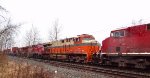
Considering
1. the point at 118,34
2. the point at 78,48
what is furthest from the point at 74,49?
the point at 118,34

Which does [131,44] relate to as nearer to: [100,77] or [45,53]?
[100,77]

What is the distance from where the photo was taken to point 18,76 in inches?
491

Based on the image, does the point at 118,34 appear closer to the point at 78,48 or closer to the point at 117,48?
the point at 117,48

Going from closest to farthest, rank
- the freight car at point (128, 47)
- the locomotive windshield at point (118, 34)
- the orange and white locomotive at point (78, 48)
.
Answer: the freight car at point (128, 47) < the locomotive windshield at point (118, 34) < the orange and white locomotive at point (78, 48)

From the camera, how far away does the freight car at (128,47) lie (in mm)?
18500

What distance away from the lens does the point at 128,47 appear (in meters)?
20.3

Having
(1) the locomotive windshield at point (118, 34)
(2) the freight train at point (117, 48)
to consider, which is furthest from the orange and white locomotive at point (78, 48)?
(1) the locomotive windshield at point (118, 34)

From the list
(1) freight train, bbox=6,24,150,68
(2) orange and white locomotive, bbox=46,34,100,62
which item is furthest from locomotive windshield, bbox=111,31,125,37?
(2) orange and white locomotive, bbox=46,34,100,62

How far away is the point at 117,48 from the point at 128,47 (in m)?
1.42

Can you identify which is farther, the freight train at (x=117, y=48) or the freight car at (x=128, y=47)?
the freight train at (x=117, y=48)

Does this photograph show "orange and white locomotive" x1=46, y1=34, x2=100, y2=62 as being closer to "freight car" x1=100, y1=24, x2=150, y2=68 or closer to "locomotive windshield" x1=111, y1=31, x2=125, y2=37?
"freight car" x1=100, y1=24, x2=150, y2=68

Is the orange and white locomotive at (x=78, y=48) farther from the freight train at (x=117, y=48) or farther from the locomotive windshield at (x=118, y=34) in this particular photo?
the locomotive windshield at (x=118, y=34)

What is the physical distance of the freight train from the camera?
18688 millimetres

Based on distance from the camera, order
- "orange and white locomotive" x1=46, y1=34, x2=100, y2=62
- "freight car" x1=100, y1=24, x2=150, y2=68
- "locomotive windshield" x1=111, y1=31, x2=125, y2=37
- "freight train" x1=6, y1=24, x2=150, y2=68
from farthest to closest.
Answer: "orange and white locomotive" x1=46, y1=34, x2=100, y2=62 < "locomotive windshield" x1=111, y1=31, x2=125, y2=37 < "freight train" x1=6, y1=24, x2=150, y2=68 < "freight car" x1=100, y1=24, x2=150, y2=68
